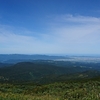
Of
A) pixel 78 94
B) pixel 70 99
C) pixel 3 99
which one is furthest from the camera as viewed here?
pixel 78 94

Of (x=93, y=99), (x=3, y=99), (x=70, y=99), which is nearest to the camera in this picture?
(x=3, y=99)

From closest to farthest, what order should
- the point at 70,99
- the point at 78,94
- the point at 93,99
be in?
the point at 93,99, the point at 70,99, the point at 78,94

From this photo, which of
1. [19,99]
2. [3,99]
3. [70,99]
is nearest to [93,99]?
[70,99]

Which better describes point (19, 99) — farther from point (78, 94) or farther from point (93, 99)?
point (78, 94)

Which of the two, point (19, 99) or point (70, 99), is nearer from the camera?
point (19, 99)

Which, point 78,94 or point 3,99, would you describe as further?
point 78,94

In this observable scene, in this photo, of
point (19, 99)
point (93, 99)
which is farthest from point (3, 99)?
point (93, 99)

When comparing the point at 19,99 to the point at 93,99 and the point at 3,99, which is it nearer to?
the point at 3,99

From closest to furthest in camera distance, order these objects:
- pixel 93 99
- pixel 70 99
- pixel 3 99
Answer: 1. pixel 3 99
2. pixel 93 99
3. pixel 70 99

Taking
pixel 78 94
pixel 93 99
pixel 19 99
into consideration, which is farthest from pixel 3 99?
A: pixel 78 94
